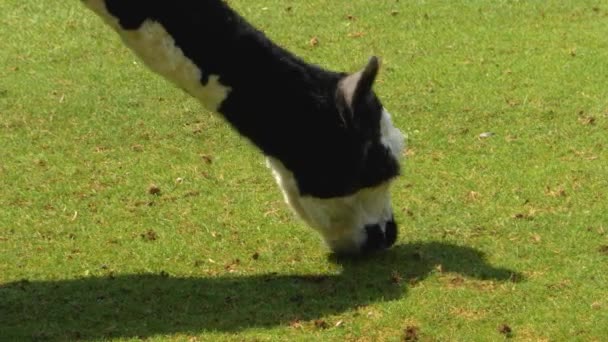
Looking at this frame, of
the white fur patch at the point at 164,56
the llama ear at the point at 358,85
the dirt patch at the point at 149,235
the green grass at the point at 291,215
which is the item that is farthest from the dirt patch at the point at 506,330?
the dirt patch at the point at 149,235

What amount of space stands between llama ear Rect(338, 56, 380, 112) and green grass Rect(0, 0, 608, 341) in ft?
3.82

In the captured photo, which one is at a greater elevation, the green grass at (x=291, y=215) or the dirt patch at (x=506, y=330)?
the dirt patch at (x=506, y=330)

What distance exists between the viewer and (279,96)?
831 cm

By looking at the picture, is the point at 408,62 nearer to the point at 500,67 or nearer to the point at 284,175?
the point at 500,67

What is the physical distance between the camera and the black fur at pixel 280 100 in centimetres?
819

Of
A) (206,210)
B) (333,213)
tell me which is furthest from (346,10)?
(333,213)

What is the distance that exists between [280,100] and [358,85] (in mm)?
Result: 474

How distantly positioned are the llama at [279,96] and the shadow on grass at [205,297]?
1.55ft

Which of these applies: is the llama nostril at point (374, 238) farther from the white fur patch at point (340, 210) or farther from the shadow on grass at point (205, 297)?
the shadow on grass at point (205, 297)

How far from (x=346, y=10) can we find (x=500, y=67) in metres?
2.66

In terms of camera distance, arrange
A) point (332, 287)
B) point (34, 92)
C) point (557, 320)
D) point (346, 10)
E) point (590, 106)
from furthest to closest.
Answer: point (346, 10)
point (34, 92)
point (590, 106)
point (332, 287)
point (557, 320)

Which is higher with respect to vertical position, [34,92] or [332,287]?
[332,287]

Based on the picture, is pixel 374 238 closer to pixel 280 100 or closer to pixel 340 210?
pixel 340 210

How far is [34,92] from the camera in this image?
13125 millimetres
